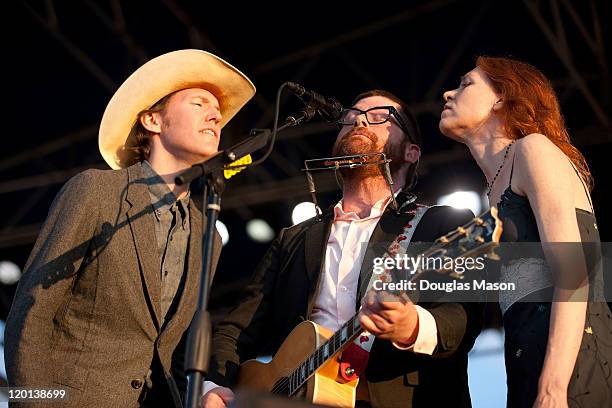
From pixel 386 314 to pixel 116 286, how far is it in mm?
1346

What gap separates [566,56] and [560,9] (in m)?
0.52

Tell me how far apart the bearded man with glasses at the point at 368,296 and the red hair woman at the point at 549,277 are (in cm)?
34

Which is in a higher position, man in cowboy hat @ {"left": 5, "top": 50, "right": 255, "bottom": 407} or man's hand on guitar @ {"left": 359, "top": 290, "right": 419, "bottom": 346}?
man in cowboy hat @ {"left": 5, "top": 50, "right": 255, "bottom": 407}

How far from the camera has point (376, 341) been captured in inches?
150

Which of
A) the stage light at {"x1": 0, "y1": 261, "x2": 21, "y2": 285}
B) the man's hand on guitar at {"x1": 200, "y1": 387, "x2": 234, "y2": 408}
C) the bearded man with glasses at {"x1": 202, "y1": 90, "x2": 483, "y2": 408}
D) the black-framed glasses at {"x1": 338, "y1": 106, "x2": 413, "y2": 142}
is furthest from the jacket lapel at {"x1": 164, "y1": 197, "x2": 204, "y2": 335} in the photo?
the stage light at {"x1": 0, "y1": 261, "x2": 21, "y2": 285}

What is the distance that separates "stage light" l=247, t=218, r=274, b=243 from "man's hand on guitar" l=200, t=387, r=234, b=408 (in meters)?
6.71

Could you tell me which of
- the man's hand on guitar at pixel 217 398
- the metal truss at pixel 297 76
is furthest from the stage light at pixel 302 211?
the man's hand on guitar at pixel 217 398

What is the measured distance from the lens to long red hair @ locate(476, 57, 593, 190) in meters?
3.91

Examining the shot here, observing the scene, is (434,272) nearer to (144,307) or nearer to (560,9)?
(144,307)

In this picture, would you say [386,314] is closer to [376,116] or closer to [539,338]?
[539,338]

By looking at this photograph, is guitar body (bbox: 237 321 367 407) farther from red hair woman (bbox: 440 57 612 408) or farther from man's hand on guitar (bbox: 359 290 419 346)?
red hair woman (bbox: 440 57 612 408)

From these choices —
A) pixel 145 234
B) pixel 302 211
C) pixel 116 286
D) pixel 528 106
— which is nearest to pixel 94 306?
pixel 116 286

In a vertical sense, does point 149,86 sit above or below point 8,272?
below

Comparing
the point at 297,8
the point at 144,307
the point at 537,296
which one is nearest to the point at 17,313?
the point at 144,307
